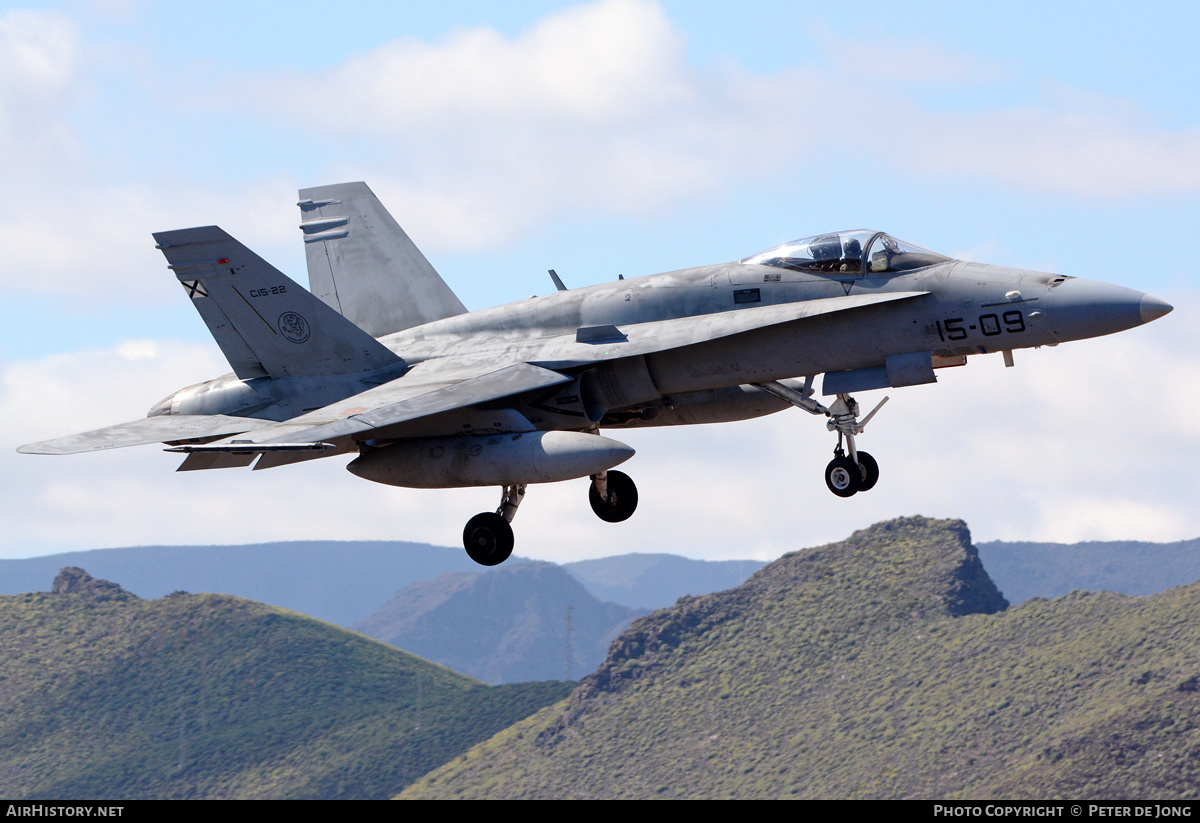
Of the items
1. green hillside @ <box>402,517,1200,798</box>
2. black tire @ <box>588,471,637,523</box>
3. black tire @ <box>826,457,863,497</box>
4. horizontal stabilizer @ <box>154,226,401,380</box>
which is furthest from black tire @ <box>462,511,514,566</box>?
green hillside @ <box>402,517,1200,798</box>

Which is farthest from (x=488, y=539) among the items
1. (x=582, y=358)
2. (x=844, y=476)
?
(x=844, y=476)

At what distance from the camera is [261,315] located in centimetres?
2836

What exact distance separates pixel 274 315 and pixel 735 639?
149 meters

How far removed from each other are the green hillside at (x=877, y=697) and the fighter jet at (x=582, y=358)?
105 m

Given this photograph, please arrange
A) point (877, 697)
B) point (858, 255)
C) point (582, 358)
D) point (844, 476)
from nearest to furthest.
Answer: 1. point (858, 255)
2. point (844, 476)
3. point (582, 358)
4. point (877, 697)

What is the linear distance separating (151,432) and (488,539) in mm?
7086

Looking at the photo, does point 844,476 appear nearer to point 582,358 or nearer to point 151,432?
point 582,358

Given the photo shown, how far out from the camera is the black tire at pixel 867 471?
2556cm

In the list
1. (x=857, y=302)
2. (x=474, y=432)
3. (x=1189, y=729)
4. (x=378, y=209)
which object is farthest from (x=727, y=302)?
(x=1189, y=729)

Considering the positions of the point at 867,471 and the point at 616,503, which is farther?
the point at 616,503

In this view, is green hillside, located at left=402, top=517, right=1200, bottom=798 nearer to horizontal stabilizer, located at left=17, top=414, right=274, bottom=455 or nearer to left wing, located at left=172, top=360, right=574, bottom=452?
left wing, located at left=172, top=360, right=574, bottom=452

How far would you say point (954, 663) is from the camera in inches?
6009

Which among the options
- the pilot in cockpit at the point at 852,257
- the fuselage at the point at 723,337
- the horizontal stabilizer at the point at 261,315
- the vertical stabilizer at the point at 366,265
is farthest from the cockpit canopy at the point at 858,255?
the vertical stabilizer at the point at 366,265
